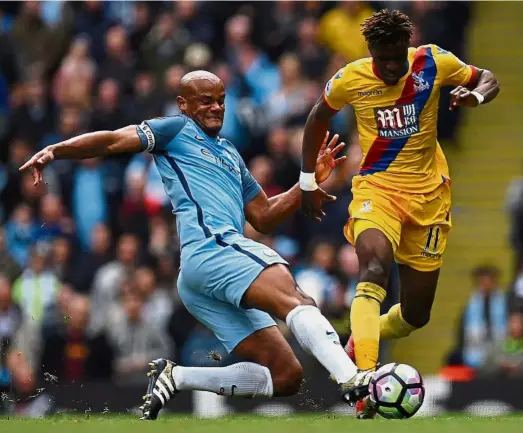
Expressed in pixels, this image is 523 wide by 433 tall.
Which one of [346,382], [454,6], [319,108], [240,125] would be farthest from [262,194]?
[454,6]

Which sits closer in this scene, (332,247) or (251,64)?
(332,247)

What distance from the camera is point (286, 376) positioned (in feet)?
30.5

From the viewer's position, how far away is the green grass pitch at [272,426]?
7.80 metres

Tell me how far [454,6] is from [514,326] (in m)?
4.69

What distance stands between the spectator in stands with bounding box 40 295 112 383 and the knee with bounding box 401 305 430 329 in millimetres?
4682

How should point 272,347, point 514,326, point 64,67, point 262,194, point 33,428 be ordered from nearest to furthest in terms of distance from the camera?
point 33,428 < point 272,347 < point 262,194 < point 514,326 < point 64,67

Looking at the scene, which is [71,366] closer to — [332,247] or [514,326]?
[332,247]

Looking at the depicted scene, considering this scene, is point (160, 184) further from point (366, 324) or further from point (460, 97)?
point (460, 97)

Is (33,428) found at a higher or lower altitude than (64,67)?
lower

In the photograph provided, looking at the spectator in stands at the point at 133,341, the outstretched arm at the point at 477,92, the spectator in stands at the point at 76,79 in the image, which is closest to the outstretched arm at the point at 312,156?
the outstretched arm at the point at 477,92

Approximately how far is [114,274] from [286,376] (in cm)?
616

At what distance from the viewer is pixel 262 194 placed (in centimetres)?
1004

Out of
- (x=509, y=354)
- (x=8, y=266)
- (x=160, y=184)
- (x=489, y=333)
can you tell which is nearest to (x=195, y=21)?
(x=160, y=184)

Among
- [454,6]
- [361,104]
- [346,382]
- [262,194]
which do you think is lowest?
[346,382]
